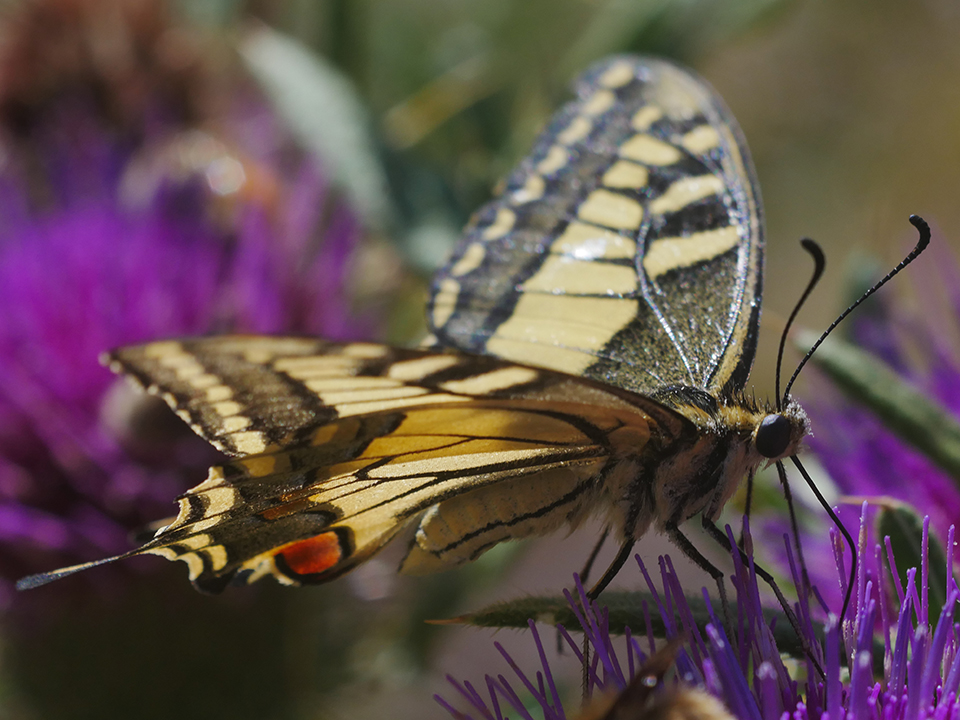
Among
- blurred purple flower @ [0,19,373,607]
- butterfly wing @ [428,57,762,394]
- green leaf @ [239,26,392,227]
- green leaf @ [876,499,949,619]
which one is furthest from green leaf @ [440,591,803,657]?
green leaf @ [239,26,392,227]

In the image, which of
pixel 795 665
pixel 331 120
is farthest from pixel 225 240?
pixel 795 665

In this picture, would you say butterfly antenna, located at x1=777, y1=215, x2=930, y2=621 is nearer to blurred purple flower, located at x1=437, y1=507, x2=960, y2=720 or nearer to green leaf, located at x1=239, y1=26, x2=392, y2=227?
blurred purple flower, located at x1=437, y1=507, x2=960, y2=720

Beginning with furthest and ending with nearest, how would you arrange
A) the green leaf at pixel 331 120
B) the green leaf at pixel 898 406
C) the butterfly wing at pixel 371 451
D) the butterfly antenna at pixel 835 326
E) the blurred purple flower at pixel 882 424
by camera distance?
1. the green leaf at pixel 331 120
2. the blurred purple flower at pixel 882 424
3. the green leaf at pixel 898 406
4. the butterfly wing at pixel 371 451
5. the butterfly antenna at pixel 835 326

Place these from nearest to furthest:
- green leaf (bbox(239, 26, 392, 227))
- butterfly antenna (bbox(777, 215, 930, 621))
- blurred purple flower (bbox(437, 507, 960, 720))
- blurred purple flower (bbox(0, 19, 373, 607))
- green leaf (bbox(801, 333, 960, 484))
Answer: blurred purple flower (bbox(437, 507, 960, 720)) → butterfly antenna (bbox(777, 215, 930, 621)) → green leaf (bbox(801, 333, 960, 484)) → blurred purple flower (bbox(0, 19, 373, 607)) → green leaf (bbox(239, 26, 392, 227))

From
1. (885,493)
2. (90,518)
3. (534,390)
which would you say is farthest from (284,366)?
(885,493)

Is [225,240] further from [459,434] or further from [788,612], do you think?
[788,612]

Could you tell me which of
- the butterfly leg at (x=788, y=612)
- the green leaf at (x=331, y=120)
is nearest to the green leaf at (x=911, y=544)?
the butterfly leg at (x=788, y=612)

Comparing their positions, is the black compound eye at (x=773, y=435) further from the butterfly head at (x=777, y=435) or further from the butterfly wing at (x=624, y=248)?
the butterfly wing at (x=624, y=248)

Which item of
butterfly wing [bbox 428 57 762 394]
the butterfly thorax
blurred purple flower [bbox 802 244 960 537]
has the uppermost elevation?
butterfly wing [bbox 428 57 762 394]
